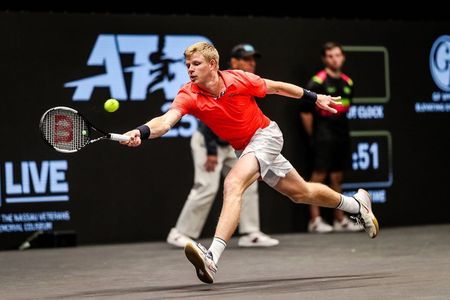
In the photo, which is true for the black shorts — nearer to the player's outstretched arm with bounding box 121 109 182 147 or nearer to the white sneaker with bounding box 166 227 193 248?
the white sneaker with bounding box 166 227 193 248

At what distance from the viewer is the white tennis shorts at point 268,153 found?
7.36 metres

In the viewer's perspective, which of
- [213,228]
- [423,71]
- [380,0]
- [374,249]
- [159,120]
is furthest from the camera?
[380,0]

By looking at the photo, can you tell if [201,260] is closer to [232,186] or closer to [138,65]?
[232,186]

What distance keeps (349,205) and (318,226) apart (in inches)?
130

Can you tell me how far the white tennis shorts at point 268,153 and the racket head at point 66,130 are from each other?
1.31 m

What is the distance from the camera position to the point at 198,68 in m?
7.19

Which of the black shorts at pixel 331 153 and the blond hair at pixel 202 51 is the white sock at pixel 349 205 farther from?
the black shorts at pixel 331 153

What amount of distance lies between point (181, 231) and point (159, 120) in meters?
3.21

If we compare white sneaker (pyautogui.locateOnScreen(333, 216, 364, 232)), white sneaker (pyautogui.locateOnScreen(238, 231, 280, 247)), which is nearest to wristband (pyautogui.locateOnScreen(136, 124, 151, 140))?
white sneaker (pyautogui.locateOnScreen(238, 231, 280, 247))

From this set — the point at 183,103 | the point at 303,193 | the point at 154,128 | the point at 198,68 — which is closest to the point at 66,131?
the point at 154,128

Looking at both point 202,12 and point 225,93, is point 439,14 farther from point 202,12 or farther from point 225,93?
point 225,93

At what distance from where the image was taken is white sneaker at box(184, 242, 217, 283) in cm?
657

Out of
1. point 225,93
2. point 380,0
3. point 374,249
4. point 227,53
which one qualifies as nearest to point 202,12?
point 227,53

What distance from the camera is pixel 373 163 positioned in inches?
454
